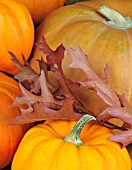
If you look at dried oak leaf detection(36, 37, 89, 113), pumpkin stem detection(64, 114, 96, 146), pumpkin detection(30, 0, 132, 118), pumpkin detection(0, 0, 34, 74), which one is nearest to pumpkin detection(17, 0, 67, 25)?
pumpkin detection(30, 0, 132, 118)

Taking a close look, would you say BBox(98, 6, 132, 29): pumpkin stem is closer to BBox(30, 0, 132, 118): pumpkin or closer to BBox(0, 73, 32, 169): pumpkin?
BBox(30, 0, 132, 118): pumpkin

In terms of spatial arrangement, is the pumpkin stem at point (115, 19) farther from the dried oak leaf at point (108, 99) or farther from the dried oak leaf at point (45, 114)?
the dried oak leaf at point (45, 114)

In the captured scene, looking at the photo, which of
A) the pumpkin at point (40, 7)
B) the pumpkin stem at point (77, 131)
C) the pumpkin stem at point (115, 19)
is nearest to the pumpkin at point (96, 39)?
the pumpkin stem at point (115, 19)

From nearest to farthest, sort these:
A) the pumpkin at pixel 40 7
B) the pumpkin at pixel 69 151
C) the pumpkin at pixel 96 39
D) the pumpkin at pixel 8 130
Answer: the pumpkin at pixel 69 151
the pumpkin at pixel 8 130
the pumpkin at pixel 96 39
the pumpkin at pixel 40 7

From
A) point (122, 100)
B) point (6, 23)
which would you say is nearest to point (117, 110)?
point (122, 100)

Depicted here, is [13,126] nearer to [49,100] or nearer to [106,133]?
[49,100]

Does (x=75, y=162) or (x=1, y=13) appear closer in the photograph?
(x=75, y=162)
